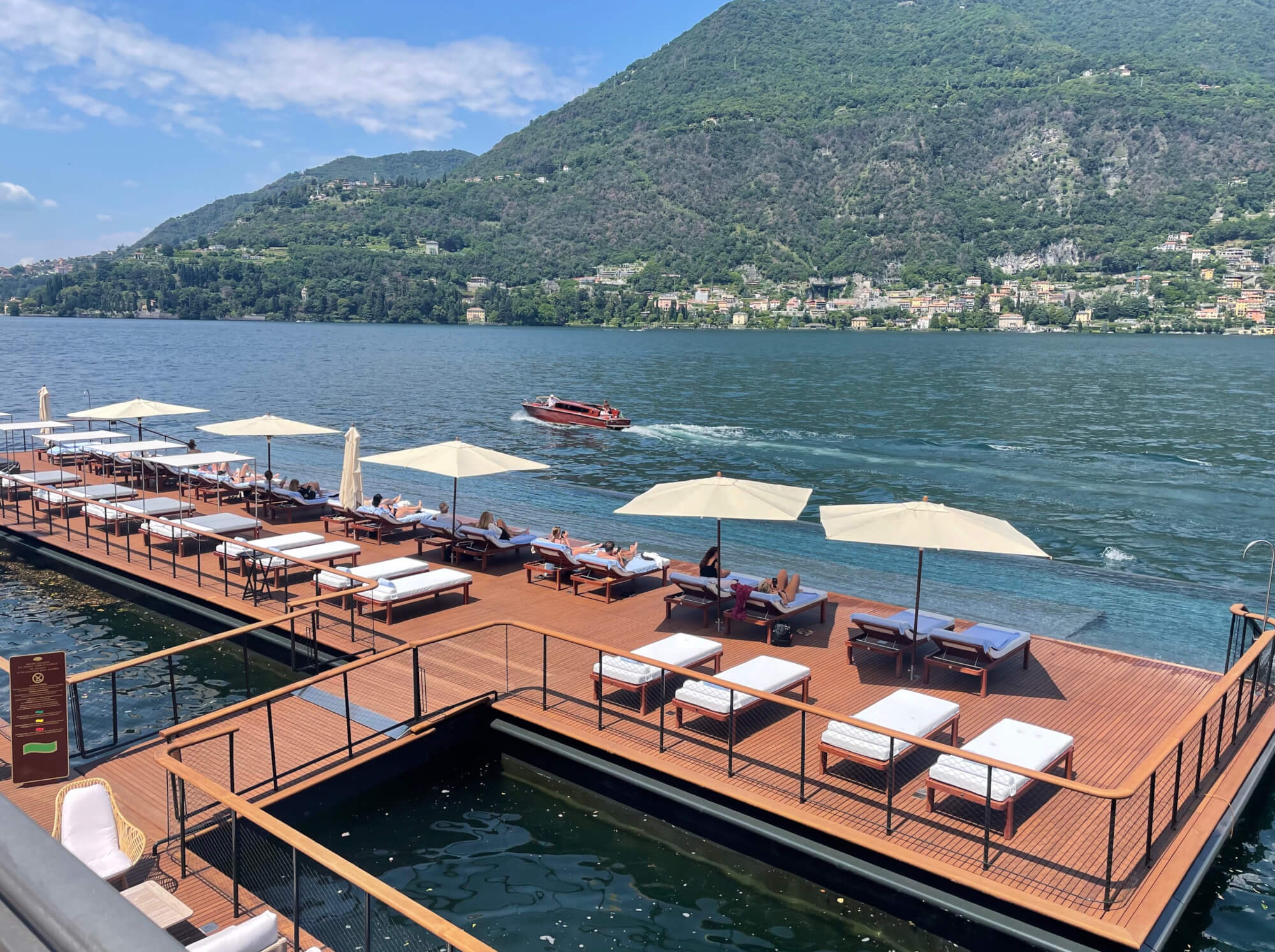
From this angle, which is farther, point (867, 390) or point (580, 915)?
point (867, 390)

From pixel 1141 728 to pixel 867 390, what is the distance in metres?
67.1

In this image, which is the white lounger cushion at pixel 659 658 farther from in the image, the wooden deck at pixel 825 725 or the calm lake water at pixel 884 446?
the calm lake water at pixel 884 446

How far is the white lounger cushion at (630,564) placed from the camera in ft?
48.8

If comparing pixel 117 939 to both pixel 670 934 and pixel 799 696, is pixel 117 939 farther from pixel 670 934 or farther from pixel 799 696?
pixel 799 696

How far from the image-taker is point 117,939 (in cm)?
122

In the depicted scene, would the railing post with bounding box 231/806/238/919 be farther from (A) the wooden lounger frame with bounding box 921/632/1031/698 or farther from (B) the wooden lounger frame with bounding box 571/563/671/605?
(B) the wooden lounger frame with bounding box 571/563/671/605

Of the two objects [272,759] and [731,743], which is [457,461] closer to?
[272,759]

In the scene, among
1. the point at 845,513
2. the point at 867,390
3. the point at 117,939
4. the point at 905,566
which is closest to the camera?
the point at 117,939

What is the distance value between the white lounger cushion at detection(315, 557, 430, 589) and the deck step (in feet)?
9.07

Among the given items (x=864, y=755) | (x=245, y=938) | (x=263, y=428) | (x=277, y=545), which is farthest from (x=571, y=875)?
(x=263, y=428)

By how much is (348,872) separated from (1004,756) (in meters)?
5.93

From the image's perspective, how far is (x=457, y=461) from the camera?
15695 mm

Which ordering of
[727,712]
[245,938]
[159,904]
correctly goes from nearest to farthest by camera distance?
[245,938]
[159,904]
[727,712]

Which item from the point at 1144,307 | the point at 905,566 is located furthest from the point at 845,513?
the point at 1144,307
